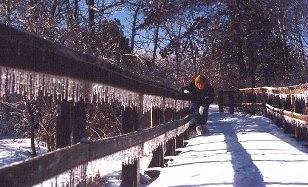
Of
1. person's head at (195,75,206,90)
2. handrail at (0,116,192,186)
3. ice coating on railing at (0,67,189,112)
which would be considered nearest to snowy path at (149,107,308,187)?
handrail at (0,116,192,186)

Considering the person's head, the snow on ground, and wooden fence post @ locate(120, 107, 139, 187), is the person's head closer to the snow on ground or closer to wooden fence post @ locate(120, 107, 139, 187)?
the snow on ground

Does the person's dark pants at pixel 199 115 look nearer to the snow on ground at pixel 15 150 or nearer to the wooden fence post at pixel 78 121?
the snow on ground at pixel 15 150

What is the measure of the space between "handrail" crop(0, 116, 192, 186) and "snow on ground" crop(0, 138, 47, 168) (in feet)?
24.8

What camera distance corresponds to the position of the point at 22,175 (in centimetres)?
182

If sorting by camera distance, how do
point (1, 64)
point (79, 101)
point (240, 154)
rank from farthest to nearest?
point (240, 154)
point (79, 101)
point (1, 64)

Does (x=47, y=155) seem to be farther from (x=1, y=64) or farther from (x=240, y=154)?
(x=240, y=154)

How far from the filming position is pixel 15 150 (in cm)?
1261

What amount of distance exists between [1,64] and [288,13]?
35847 mm

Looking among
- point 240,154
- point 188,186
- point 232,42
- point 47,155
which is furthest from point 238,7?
point 47,155

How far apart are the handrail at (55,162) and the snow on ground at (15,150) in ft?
24.8

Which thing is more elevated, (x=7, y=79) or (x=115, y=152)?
(x=7, y=79)

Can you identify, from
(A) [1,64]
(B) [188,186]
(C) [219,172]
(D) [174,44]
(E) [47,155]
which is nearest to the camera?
(A) [1,64]

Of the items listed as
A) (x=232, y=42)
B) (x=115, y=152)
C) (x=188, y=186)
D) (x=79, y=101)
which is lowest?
(x=188, y=186)

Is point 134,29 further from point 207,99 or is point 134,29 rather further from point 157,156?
point 157,156
